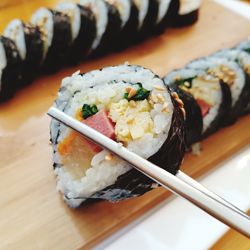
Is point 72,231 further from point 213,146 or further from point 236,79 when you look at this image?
point 236,79

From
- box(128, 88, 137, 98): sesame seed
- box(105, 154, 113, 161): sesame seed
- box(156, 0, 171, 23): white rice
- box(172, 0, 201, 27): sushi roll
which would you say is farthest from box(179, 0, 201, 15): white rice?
box(105, 154, 113, 161): sesame seed

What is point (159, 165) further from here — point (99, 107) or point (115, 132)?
point (99, 107)

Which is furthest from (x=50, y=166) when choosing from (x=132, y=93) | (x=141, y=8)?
(x=141, y=8)

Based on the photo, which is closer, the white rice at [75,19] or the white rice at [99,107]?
the white rice at [99,107]

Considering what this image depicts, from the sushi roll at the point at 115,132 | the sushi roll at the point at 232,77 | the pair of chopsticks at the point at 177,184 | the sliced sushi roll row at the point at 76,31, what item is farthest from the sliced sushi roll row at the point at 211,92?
the sliced sushi roll row at the point at 76,31

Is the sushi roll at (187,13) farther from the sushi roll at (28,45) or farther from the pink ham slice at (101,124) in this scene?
the pink ham slice at (101,124)

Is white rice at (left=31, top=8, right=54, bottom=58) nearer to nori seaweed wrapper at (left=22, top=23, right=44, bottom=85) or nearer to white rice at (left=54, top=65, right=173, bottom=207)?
nori seaweed wrapper at (left=22, top=23, right=44, bottom=85)
